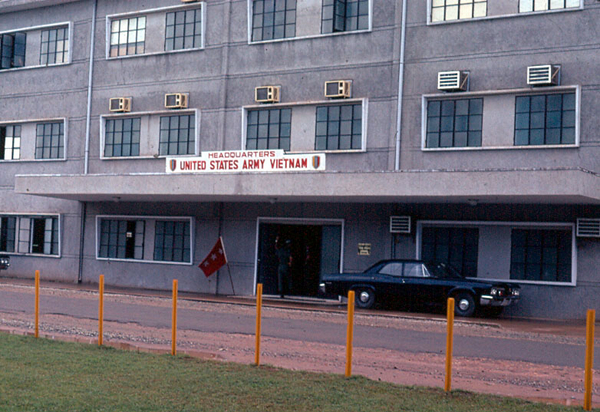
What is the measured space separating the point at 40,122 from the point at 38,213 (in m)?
3.39

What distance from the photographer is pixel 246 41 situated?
2714 cm

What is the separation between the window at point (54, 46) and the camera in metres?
31.6

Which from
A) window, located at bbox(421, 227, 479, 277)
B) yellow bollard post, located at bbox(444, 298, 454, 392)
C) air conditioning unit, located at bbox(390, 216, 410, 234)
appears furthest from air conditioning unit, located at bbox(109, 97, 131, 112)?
yellow bollard post, located at bbox(444, 298, 454, 392)

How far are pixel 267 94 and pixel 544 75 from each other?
8529 mm

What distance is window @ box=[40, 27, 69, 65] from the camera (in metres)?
31.6

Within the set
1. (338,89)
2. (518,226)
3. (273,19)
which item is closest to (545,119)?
(518,226)

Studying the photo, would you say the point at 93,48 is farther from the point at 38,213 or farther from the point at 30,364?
the point at 30,364

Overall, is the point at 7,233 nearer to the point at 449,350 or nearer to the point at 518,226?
the point at 518,226

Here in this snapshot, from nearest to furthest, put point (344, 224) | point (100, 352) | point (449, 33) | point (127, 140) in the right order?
point (100, 352), point (449, 33), point (344, 224), point (127, 140)

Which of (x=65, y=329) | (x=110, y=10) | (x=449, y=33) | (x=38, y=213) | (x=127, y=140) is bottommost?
(x=65, y=329)

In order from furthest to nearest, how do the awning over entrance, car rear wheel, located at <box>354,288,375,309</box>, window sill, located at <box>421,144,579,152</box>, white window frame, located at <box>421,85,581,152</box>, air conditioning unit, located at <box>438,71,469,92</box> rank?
air conditioning unit, located at <box>438,71,469,92</box> → car rear wheel, located at <box>354,288,375,309</box> → window sill, located at <box>421,144,579,152</box> → white window frame, located at <box>421,85,581,152</box> → the awning over entrance

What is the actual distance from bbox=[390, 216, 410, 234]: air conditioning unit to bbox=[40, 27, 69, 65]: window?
1476 centimetres

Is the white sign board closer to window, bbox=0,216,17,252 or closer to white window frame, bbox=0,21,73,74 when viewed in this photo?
white window frame, bbox=0,21,73,74

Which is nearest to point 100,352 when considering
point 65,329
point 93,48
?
point 65,329
